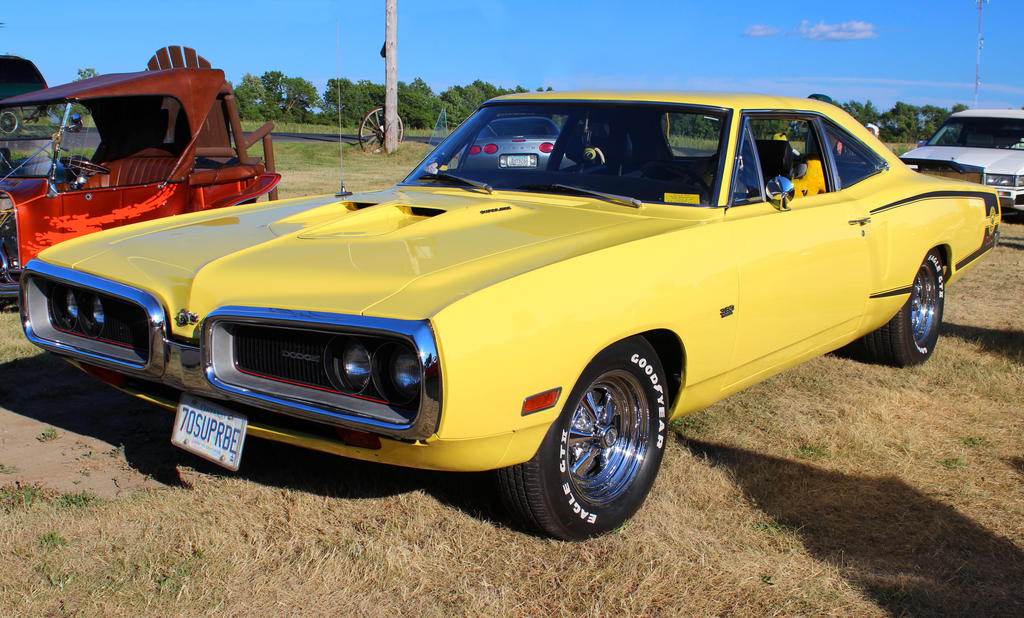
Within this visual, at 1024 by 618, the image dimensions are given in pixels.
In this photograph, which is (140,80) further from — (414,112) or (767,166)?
(414,112)

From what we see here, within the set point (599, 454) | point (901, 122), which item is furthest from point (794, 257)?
point (901, 122)

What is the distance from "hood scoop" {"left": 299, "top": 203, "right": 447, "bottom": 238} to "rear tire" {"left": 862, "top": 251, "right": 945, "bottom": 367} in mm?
2782

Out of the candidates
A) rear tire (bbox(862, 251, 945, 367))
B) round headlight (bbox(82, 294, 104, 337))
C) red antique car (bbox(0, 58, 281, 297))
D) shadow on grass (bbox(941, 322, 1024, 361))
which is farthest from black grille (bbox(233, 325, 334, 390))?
shadow on grass (bbox(941, 322, 1024, 361))

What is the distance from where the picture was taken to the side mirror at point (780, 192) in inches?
146

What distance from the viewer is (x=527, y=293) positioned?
251cm

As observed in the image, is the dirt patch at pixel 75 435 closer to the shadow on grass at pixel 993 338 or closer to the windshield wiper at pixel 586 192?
the windshield wiper at pixel 586 192

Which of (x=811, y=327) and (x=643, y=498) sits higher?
(x=811, y=327)

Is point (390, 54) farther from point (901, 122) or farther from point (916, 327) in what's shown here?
point (901, 122)

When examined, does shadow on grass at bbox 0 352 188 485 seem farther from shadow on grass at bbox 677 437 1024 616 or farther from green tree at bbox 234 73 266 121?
green tree at bbox 234 73 266 121

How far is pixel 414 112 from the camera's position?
3206 cm

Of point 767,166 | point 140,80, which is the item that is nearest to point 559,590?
point 767,166

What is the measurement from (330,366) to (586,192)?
1.55 meters

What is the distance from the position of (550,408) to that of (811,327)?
172 centimetres

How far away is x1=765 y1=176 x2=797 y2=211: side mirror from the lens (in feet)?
12.2
